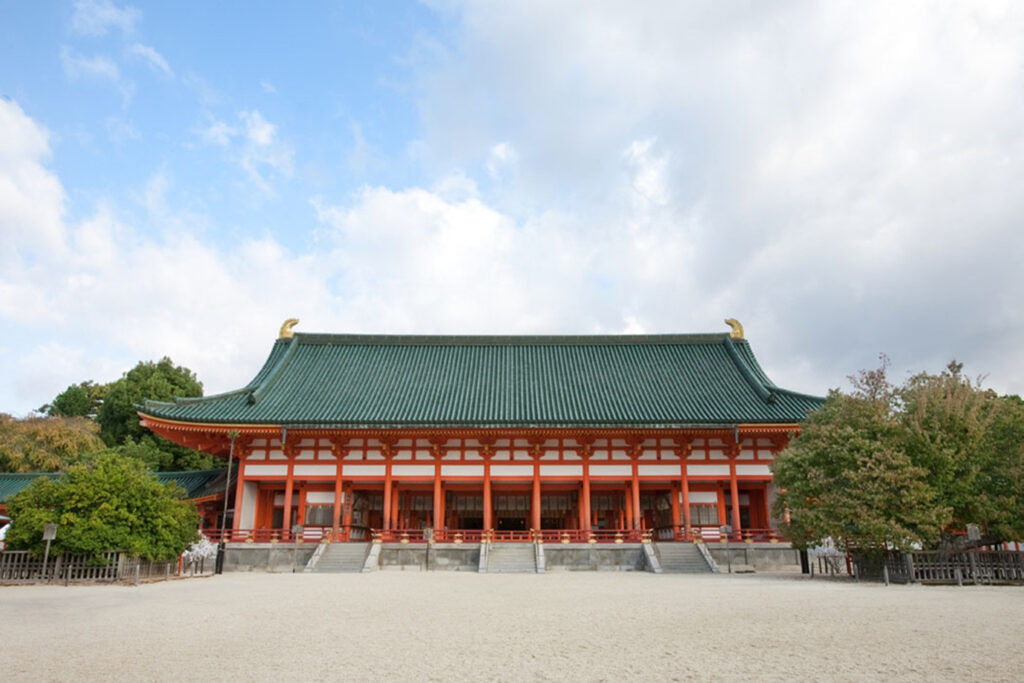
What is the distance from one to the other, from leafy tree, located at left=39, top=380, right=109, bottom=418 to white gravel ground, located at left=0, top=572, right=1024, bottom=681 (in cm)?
4328

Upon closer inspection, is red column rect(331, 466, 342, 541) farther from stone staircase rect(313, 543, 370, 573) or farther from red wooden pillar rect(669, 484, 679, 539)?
red wooden pillar rect(669, 484, 679, 539)

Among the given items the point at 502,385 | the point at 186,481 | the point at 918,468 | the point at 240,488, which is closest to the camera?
the point at 918,468

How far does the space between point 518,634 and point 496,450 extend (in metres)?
16.7

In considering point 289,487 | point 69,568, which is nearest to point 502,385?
point 289,487

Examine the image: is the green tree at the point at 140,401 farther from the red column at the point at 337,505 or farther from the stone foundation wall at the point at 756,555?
the stone foundation wall at the point at 756,555

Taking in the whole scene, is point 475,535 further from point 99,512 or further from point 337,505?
point 99,512

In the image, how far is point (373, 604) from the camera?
1201 cm

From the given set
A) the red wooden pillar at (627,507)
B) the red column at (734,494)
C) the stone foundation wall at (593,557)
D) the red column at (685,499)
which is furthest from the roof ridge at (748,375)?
the stone foundation wall at (593,557)

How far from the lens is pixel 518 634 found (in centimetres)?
855

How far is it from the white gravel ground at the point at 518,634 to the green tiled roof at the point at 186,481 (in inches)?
499

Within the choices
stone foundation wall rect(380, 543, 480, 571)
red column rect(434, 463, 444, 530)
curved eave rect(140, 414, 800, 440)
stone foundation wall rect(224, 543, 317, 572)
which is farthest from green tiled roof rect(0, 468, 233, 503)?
red column rect(434, 463, 444, 530)

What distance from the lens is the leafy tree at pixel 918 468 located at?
15336 mm

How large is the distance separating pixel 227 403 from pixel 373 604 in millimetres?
16613

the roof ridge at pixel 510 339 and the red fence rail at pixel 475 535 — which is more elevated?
the roof ridge at pixel 510 339
